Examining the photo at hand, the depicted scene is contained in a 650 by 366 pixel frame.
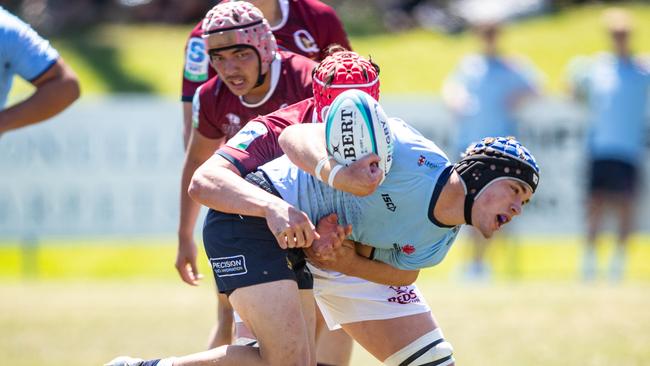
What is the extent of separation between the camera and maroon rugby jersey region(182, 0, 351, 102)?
5664 mm

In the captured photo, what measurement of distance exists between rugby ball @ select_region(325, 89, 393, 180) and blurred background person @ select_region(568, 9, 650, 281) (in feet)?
23.9

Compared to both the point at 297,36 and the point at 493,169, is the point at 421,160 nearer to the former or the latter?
the point at 493,169

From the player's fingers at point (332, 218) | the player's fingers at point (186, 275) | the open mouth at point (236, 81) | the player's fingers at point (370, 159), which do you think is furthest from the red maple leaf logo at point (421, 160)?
the player's fingers at point (186, 275)

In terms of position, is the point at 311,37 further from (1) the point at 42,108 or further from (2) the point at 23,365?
(2) the point at 23,365

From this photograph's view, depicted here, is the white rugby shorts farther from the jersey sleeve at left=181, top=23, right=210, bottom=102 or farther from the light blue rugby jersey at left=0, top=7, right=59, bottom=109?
the light blue rugby jersey at left=0, top=7, right=59, bottom=109

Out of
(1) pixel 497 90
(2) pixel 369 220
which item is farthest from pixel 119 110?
(2) pixel 369 220

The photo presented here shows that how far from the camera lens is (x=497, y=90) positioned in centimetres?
1122

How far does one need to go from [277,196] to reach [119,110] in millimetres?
7931

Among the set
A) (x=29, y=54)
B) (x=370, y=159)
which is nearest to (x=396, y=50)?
(x=29, y=54)

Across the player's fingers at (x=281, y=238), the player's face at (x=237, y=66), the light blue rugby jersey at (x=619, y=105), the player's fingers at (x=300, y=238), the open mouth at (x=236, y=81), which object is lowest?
the player's fingers at (x=281, y=238)

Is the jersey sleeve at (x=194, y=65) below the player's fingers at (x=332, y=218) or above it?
above

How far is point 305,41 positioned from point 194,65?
596mm

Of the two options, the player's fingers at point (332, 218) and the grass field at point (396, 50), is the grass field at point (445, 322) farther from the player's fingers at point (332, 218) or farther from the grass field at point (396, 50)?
the grass field at point (396, 50)

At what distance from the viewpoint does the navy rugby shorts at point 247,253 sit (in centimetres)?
429
